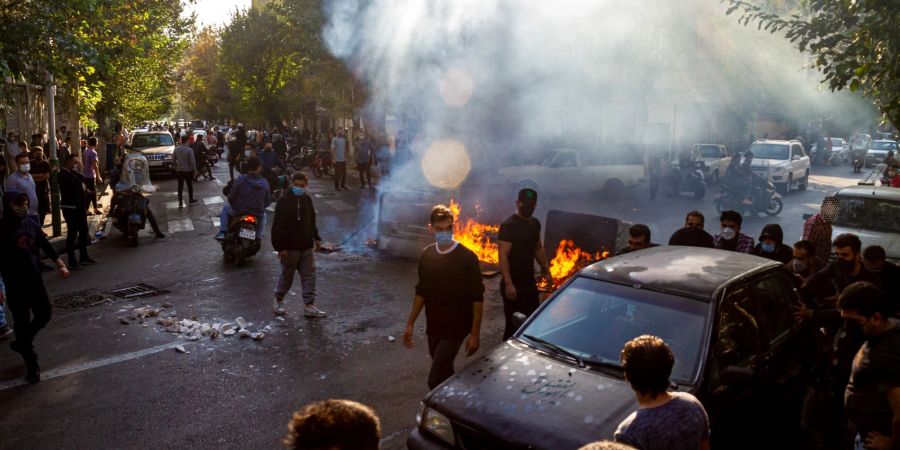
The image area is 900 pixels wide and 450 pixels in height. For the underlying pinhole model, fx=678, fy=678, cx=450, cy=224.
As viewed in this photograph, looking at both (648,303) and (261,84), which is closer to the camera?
(648,303)

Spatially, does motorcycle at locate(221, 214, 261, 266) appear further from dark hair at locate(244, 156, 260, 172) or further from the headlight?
the headlight

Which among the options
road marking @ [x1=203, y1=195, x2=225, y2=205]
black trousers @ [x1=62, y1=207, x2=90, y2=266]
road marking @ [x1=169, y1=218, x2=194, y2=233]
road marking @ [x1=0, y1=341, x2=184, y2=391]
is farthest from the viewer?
road marking @ [x1=203, y1=195, x2=225, y2=205]

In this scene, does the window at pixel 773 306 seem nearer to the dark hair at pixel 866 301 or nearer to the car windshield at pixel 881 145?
the dark hair at pixel 866 301

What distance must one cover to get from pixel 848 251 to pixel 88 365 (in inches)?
275

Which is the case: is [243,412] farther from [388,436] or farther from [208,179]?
[208,179]

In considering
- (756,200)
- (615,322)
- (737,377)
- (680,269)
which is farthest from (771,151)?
(737,377)

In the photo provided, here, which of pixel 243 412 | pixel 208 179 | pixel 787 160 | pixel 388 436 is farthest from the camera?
pixel 208 179

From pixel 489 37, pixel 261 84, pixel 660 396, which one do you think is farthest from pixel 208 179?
pixel 660 396

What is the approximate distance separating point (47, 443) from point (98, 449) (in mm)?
428

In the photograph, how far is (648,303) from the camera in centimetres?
447

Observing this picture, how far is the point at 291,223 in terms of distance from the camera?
317 inches

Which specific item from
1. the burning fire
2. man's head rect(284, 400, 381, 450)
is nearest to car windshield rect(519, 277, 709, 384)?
man's head rect(284, 400, 381, 450)

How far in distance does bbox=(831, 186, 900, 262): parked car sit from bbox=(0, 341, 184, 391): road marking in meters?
9.43

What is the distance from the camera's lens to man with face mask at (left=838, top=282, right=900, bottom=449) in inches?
129
